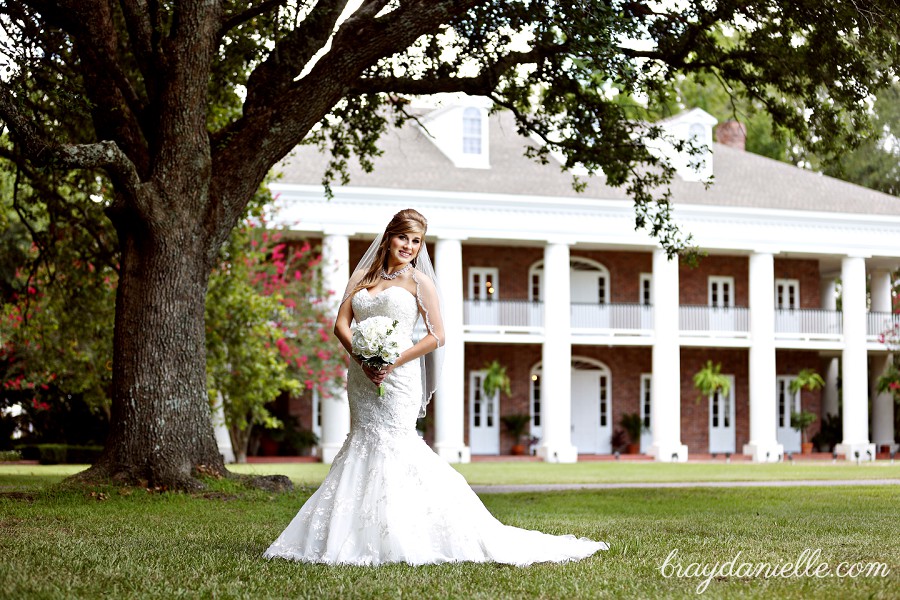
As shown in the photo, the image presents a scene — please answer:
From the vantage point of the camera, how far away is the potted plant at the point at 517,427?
34.4 m

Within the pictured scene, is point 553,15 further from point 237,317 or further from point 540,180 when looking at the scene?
point 540,180

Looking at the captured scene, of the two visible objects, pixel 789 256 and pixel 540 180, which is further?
pixel 789 256

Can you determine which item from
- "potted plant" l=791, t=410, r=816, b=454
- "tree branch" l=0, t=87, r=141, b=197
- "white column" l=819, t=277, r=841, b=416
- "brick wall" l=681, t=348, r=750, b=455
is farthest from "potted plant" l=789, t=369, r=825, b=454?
"tree branch" l=0, t=87, r=141, b=197

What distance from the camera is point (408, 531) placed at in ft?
22.9

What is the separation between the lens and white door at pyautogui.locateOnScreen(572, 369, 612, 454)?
35906mm

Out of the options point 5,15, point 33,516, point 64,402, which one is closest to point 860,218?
point 64,402

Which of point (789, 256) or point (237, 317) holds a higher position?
point (789, 256)

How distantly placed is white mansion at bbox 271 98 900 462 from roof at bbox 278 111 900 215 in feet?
0.26

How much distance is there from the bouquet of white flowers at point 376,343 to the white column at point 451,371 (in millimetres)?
23584

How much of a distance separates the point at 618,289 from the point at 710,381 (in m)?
4.11

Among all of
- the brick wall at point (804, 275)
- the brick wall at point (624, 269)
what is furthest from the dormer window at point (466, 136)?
the brick wall at point (804, 275)

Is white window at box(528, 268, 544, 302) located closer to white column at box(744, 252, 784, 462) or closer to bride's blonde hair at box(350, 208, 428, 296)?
white column at box(744, 252, 784, 462)

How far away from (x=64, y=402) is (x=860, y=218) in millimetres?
22151
